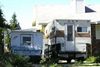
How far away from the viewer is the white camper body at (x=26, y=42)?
91.5ft

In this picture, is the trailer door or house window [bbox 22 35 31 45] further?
the trailer door

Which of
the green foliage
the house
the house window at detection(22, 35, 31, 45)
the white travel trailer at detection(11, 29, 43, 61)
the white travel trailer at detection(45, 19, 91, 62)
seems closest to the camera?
the green foliage

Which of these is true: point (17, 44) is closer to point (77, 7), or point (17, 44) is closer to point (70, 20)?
point (70, 20)

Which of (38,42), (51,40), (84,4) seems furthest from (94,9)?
(38,42)

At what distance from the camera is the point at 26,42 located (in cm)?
2830

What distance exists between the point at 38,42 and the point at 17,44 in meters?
1.49

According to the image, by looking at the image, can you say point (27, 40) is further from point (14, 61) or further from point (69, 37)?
point (14, 61)

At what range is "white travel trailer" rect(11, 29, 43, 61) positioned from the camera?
27.9 m

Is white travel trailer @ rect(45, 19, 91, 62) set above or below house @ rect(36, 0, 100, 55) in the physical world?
below

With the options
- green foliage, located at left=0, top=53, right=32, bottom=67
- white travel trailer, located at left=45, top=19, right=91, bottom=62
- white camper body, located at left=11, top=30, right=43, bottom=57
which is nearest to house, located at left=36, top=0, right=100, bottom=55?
white travel trailer, located at left=45, top=19, right=91, bottom=62

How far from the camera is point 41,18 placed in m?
35.8

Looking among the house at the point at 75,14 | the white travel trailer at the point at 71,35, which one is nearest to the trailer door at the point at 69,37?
the white travel trailer at the point at 71,35

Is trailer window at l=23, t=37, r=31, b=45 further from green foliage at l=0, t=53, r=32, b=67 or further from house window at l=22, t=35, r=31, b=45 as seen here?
green foliage at l=0, t=53, r=32, b=67

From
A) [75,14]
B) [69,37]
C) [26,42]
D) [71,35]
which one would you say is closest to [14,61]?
[26,42]
